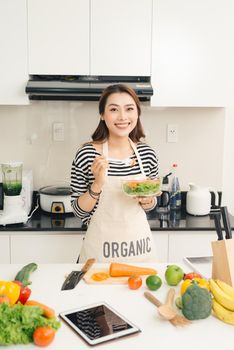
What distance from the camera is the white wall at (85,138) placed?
285 centimetres

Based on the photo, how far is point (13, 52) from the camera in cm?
243

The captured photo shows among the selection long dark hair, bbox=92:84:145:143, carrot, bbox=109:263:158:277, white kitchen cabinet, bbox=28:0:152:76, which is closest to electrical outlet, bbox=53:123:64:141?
white kitchen cabinet, bbox=28:0:152:76

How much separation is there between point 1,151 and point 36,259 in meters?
0.84

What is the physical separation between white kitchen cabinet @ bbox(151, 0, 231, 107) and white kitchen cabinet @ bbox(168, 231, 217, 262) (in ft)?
2.53

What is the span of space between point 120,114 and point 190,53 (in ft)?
2.84

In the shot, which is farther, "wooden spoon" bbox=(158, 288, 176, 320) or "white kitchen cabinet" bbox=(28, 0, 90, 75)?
"white kitchen cabinet" bbox=(28, 0, 90, 75)

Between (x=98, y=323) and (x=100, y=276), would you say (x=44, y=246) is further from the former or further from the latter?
(x=98, y=323)

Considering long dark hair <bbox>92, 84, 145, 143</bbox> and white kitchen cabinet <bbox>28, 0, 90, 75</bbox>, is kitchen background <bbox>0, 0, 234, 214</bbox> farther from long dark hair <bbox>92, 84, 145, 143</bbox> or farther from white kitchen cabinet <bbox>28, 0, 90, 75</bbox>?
long dark hair <bbox>92, 84, 145, 143</bbox>

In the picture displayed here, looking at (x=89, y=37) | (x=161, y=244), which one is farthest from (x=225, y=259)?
(x=89, y=37)

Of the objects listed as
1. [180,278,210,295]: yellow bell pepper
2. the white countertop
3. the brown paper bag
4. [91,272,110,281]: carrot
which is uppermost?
the brown paper bag

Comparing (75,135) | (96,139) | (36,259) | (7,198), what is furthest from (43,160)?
(96,139)

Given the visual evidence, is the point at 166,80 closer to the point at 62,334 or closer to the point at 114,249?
the point at 114,249

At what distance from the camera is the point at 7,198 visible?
2.48m

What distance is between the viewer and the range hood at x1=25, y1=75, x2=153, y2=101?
2375 mm
